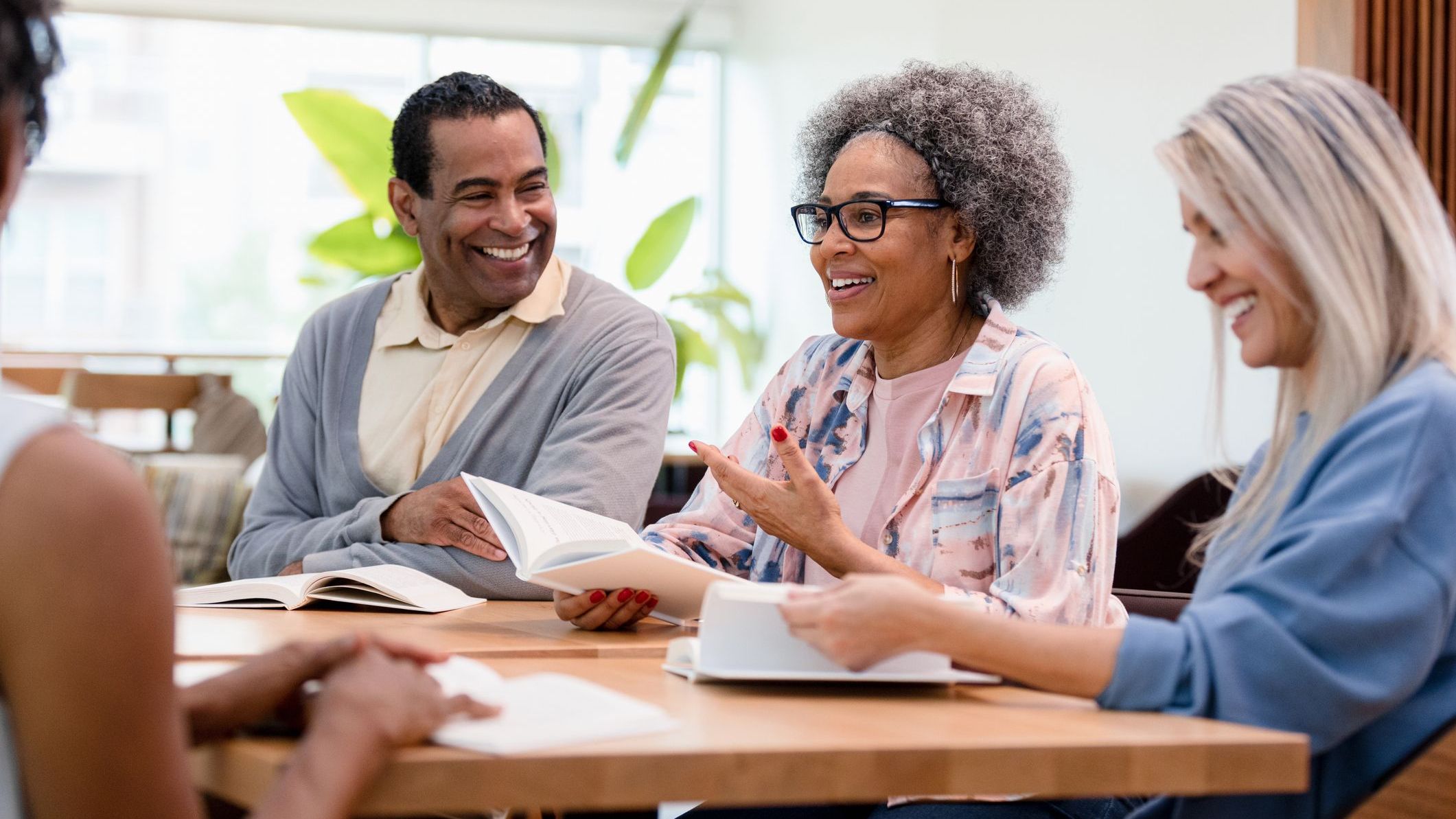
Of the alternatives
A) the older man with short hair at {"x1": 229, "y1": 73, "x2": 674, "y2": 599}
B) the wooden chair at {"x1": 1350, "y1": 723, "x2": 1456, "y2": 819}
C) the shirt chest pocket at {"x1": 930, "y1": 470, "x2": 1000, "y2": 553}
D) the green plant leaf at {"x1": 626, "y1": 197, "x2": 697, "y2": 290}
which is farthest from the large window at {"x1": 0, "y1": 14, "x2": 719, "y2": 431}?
the wooden chair at {"x1": 1350, "y1": 723, "x2": 1456, "y2": 819}

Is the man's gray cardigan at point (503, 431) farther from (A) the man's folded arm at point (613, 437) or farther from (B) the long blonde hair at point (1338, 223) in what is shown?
(B) the long blonde hair at point (1338, 223)

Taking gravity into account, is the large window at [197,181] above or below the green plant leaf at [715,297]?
above

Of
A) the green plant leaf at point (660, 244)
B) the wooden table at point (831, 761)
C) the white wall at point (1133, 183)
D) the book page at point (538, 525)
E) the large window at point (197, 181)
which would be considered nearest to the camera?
the wooden table at point (831, 761)

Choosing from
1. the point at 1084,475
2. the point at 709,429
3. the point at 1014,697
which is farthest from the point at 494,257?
the point at 709,429

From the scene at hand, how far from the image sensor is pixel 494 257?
2.42 m

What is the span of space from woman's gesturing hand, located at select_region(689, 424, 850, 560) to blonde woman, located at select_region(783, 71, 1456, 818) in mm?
454

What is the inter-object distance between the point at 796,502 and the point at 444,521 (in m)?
0.62

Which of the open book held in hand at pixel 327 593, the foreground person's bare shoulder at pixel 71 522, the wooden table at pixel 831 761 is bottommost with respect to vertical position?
the open book held in hand at pixel 327 593

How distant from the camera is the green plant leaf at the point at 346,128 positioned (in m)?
5.47

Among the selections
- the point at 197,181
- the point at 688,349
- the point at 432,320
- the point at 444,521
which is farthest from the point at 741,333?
the point at 444,521

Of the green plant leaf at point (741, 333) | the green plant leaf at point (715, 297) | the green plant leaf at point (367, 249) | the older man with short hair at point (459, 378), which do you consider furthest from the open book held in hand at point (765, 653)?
the green plant leaf at point (741, 333)

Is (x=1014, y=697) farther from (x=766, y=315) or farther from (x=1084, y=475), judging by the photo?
(x=766, y=315)

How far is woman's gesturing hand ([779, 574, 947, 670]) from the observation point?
1.14 m

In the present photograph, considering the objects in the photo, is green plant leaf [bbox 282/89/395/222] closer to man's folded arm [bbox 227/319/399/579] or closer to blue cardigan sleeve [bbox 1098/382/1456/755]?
man's folded arm [bbox 227/319/399/579]
